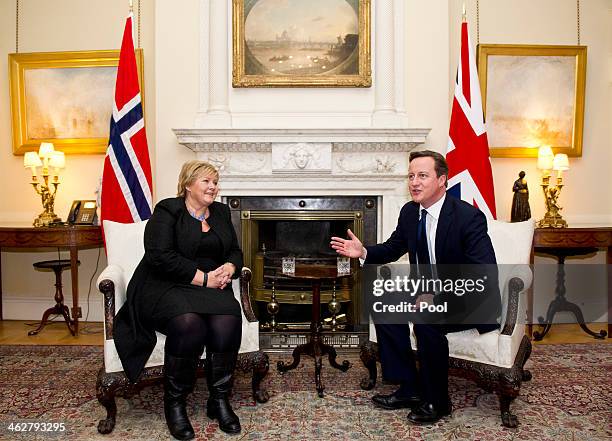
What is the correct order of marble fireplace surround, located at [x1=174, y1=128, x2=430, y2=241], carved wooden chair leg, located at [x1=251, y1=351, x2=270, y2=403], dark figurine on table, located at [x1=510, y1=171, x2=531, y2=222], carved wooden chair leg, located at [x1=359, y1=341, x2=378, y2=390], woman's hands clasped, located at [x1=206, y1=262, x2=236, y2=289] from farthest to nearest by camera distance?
dark figurine on table, located at [x1=510, y1=171, x2=531, y2=222] < marble fireplace surround, located at [x1=174, y1=128, x2=430, y2=241] < carved wooden chair leg, located at [x1=359, y1=341, x2=378, y2=390] < carved wooden chair leg, located at [x1=251, y1=351, x2=270, y2=403] < woman's hands clasped, located at [x1=206, y1=262, x2=236, y2=289]

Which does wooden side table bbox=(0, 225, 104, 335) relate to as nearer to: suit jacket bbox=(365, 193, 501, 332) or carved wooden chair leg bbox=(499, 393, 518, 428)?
suit jacket bbox=(365, 193, 501, 332)

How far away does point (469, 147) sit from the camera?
418 cm

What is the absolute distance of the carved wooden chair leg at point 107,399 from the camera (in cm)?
264

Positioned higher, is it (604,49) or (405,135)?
(604,49)

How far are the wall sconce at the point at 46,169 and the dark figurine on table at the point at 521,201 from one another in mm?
3862

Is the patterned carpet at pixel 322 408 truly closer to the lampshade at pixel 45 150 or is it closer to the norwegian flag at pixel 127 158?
the norwegian flag at pixel 127 158

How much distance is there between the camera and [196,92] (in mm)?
4465

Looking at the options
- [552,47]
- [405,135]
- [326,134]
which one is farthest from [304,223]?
[552,47]

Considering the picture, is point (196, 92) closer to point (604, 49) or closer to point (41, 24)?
point (41, 24)

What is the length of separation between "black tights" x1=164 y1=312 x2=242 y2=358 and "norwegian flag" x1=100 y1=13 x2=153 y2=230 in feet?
5.74

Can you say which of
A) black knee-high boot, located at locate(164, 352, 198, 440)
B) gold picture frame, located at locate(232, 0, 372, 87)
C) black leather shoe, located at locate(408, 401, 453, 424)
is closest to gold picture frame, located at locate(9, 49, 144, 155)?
gold picture frame, located at locate(232, 0, 372, 87)

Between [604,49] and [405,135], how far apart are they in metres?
2.19

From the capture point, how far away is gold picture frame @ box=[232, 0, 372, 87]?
4457 millimetres

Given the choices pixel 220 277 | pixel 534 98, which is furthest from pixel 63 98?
pixel 534 98
